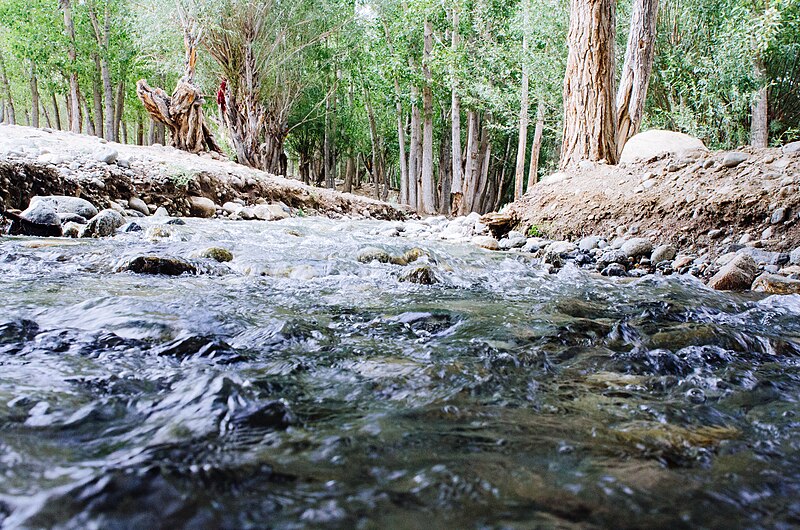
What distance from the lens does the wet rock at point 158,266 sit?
3791 mm

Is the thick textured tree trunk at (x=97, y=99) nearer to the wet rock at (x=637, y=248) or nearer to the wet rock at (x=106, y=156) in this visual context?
the wet rock at (x=106, y=156)

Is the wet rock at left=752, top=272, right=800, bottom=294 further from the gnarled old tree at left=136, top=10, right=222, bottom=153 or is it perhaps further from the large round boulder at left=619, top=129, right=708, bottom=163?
the gnarled old tree at left=136, top=10, right=222, bottom=153

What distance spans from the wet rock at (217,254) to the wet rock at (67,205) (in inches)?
110

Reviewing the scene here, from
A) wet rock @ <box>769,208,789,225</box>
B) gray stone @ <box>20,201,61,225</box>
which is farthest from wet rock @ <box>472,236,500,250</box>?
gray stone @ <box>20,201,61,225</box>

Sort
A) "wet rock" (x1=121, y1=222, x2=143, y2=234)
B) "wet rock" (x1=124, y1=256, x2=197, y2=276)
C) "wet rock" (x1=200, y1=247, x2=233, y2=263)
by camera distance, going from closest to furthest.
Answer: "wet rock" (x1=124, y1=256, x2=197, y2=276), "wet rock" (x1=200, y1=247, x2=233, y2=263), "wet rock" (x1=121, y1=222, x2=143, y2=234)

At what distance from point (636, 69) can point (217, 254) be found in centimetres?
756

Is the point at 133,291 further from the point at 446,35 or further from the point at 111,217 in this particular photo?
the point at 446,35

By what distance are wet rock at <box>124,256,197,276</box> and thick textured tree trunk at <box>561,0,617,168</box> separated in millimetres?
6774

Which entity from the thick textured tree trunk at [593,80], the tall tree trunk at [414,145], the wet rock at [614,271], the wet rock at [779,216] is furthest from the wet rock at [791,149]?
the tall tree trunk at [414,145]

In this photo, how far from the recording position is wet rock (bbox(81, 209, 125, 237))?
224 inches

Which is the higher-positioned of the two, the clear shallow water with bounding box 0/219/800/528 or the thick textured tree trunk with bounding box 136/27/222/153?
the thick textured tree trunk with bounding box 136/27/222/153

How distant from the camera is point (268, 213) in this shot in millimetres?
9789

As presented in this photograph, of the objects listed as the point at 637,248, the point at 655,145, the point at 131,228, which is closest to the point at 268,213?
the point at 131,228

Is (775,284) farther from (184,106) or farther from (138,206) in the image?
(184,106)
